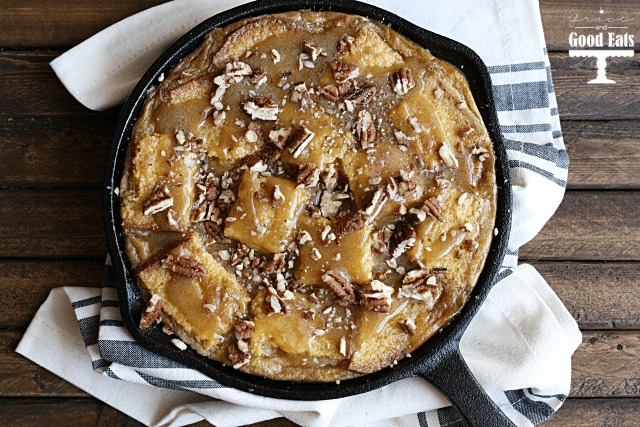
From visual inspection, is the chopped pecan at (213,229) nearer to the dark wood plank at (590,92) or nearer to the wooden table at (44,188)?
the wooden table at (44,188)

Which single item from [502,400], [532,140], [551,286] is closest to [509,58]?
[532,140]

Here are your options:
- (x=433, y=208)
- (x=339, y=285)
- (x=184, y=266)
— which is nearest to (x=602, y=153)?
(x=433, y=208)

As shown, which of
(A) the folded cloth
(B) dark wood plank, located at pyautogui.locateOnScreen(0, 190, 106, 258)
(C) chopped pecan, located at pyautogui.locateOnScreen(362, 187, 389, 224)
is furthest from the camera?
(B) dark wood plank, located at pyautogui.locateOnScreen(0, 190, 106, 258)

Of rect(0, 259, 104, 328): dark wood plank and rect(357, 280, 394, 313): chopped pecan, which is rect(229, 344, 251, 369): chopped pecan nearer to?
rect(357, 280, 394, 313): chopped pecan

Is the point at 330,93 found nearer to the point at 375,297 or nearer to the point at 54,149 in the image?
the point at 375,297

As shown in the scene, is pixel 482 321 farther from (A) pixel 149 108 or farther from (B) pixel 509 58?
(A) pixel 149 108

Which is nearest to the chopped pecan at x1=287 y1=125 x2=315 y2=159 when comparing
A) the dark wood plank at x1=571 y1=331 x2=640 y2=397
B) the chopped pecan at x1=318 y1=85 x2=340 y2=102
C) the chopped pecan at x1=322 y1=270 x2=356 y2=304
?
the chopped pecan at x1=318 y1=85 x2=340 y2=102

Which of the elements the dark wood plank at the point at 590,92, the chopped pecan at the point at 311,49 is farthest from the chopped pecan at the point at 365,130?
the dark wood plank at the point at 590,92
